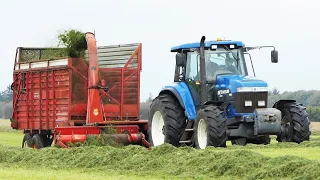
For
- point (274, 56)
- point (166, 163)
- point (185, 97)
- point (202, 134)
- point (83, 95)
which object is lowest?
point (166, 163)

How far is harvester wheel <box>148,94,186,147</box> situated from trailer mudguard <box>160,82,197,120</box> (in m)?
0.28

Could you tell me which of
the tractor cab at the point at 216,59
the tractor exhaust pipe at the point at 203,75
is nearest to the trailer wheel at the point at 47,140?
the tractor cab at the point at 216,59

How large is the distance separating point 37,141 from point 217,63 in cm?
713

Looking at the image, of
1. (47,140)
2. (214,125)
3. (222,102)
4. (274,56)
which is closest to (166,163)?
(214,125)

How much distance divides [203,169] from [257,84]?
6.21 metres

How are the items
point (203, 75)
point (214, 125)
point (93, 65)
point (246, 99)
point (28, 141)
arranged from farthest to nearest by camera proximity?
point (28, 141) → point (93, 65) → point (203, 75) → point (246, 99) → point (214, 125)

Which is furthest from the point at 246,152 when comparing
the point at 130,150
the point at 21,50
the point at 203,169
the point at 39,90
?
the point at 21,50

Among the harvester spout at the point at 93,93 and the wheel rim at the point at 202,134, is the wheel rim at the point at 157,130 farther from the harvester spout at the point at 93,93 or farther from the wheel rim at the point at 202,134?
the wheel rim at the point at 202,134

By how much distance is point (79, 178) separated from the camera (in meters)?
13.5

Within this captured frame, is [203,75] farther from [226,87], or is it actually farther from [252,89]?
[252,89]

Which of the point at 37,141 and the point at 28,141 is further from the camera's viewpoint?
the point at 28,141

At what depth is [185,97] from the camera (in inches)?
769

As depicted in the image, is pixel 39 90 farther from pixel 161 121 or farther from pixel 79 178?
pixel 79 178

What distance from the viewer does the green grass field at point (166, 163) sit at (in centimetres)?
1238
